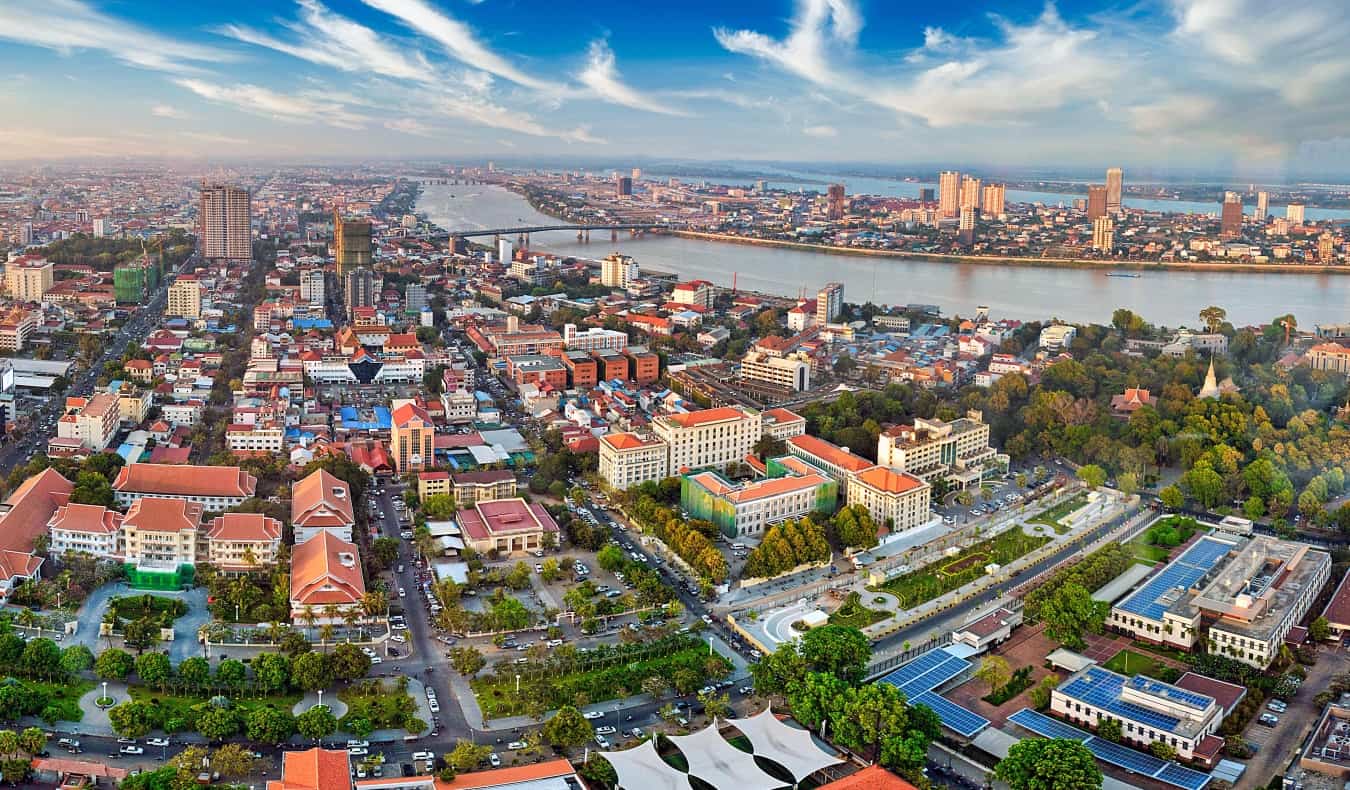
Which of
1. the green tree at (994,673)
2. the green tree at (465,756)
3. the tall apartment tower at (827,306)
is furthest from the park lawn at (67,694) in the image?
the tall apartment tower at (827,306)

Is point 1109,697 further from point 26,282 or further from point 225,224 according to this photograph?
point 225,224

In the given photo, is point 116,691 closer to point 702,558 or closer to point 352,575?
point 352,575

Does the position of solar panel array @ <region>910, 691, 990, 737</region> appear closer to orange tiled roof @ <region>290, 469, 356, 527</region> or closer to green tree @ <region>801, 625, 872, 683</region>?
green tree @ <region>801, 625, 872, 683</region>

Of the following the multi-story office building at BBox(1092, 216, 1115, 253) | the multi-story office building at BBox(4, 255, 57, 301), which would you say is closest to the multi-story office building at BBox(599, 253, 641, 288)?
the multi-story office building at BBox(4, 255, 57, 301)

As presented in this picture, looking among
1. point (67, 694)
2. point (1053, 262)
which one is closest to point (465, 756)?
point (67, 694)

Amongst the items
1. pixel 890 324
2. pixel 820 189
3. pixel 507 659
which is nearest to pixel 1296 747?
pixel 507 659
